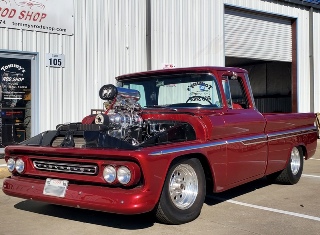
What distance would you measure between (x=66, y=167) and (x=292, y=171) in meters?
4.10

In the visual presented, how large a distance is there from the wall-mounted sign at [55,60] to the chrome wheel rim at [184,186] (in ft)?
21.1

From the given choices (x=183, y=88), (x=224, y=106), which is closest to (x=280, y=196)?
(x=224, y=106)

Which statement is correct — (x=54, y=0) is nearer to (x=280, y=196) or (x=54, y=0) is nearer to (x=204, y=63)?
(x=204, y=63)

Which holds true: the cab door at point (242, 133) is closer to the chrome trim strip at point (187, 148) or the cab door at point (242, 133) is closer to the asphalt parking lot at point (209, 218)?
the chrome trim strip at point (187, 148)

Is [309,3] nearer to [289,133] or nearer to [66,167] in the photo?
[289,133]

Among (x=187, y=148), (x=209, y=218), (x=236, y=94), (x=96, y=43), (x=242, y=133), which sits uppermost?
(x=96, y=43)

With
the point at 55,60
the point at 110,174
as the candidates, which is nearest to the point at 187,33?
the point at 55,60

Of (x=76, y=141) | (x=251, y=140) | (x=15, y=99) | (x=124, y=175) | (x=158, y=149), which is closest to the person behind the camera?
(x=124, y=175)

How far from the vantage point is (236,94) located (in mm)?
5840

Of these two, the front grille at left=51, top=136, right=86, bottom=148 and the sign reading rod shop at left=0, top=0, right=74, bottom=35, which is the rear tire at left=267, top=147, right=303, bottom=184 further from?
the sign reading rod shop at left=0, top=0, right=74, bottom=35

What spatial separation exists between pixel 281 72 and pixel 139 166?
1756 centimetres

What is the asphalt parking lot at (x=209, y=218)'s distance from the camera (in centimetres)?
439

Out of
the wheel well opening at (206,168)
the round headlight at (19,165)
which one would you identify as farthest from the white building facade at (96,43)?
the wheel well opening at (206,168)

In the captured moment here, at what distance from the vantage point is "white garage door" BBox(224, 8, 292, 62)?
1454cm
